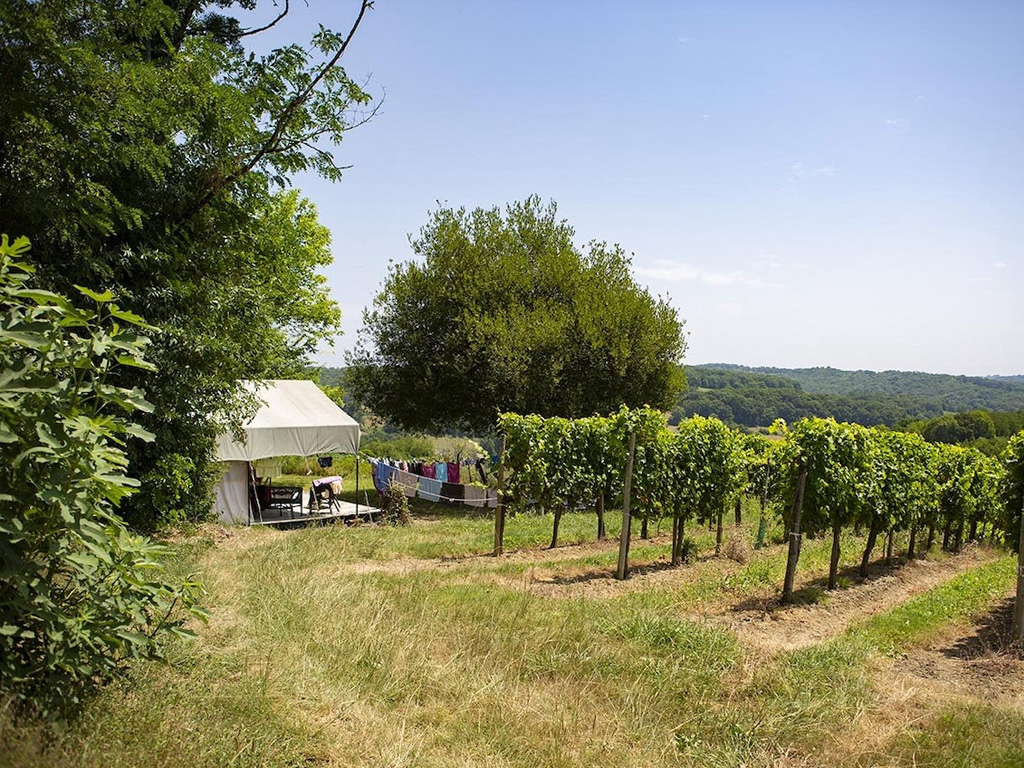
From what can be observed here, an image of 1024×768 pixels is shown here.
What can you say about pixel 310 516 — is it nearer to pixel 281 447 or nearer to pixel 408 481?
pixel 281 447

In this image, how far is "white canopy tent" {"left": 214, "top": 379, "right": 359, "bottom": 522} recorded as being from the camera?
15219mm

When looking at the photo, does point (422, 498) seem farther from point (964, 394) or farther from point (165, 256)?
point (964, 394)

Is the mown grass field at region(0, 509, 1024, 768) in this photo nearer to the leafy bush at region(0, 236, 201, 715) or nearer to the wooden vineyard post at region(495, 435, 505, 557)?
the leafy bush at region(0, 236, 201, 715)

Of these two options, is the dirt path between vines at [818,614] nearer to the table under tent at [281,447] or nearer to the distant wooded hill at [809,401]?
the table under tent at [281,447]

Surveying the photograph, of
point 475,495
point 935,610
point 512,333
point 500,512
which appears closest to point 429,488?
point 475,495

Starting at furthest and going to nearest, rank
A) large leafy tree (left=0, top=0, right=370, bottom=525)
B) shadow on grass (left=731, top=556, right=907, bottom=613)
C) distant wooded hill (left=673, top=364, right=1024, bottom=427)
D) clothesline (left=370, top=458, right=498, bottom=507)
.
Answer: distant wooded hill (left=673, top=364, right=1024, bottom=427) → clothesline (left=370, top=458, right=498, bottom=507) → shadow on grass (left=731, top=556, right=907, bottom=613) → large leafy tree (left=0, top=0, right=370, bottom=525)

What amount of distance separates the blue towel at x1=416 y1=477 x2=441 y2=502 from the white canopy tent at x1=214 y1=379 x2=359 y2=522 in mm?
6562

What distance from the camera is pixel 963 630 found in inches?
359

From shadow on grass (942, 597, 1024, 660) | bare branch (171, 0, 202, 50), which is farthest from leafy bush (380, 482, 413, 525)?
shadow on grass (942, 597, 1024, 660)

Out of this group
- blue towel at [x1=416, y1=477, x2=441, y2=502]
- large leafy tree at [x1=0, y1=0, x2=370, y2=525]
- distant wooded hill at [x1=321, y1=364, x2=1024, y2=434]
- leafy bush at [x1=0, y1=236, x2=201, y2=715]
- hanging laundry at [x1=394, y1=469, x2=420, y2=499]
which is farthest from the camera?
distant wooded hill at [x1=321, y1=364, x2=1024, y2=434]

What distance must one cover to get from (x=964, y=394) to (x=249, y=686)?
7441 inches

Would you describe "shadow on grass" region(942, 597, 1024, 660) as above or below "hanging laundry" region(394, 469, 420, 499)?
above

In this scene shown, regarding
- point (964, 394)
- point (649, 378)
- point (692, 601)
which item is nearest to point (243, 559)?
point (692, 601)

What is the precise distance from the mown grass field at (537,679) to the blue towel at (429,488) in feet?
41.6
